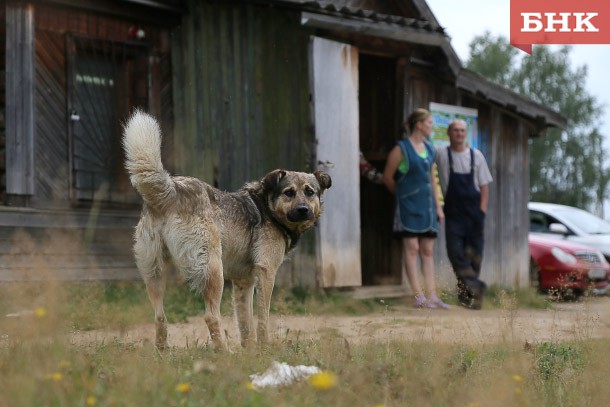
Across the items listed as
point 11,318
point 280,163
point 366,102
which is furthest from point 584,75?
point 11,318

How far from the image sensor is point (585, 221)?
628 inches

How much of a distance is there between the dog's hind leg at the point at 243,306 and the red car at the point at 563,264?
7732 millimetres

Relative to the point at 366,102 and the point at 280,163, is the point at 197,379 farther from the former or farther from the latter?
the point at 366,102

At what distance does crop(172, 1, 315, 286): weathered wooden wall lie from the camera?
34.3 ft

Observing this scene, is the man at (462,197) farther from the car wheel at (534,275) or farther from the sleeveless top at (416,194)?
the car wheel at (534,275)

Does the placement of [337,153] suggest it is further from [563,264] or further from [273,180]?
[563,264]

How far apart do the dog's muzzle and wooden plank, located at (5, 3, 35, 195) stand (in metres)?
4.05

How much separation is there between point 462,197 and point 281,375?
22.2 feet

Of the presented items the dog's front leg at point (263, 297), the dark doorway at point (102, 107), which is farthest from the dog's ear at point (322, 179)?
the dark doorway at point (102, 107)

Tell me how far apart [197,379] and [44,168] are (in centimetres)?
616

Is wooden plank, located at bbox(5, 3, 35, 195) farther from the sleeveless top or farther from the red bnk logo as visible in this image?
the red bnk logo

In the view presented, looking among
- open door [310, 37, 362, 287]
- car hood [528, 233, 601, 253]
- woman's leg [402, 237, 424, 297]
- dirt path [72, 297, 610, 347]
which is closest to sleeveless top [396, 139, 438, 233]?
woman's leg [402, 237, 424, 297]

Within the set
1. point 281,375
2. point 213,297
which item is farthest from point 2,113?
point 281,375

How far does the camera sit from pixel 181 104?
415 inches
